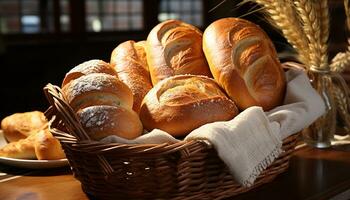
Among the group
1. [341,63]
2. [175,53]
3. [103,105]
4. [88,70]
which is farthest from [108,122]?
[341,63]

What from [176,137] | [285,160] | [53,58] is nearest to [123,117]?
[176,137]

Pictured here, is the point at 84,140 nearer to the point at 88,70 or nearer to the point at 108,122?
the point at 108,122

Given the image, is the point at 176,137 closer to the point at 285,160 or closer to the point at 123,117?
the point at 123,117

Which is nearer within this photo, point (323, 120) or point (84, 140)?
point (84, 140)

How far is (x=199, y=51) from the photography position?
44.5 inches

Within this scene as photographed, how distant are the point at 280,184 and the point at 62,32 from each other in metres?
3.78

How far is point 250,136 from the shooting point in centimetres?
90

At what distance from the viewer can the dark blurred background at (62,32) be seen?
3.98 meters

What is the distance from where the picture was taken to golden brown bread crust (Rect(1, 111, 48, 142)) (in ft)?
3.95

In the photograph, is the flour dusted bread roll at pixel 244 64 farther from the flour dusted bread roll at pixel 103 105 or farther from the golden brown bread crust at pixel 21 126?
the golden brown bread crust at pixel 21 126

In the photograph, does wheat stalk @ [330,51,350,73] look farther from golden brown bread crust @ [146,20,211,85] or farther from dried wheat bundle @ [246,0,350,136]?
golden brown bread crust @ [146,20,211,85]

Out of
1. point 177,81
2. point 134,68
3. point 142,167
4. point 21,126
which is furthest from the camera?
point 21,126

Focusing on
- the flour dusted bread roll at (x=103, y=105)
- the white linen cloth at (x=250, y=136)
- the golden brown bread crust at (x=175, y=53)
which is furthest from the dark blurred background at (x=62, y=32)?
the flour dusted bread roll at (x=103, y=105)

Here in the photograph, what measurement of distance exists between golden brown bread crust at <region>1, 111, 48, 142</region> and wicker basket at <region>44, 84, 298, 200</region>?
1.00 ft
